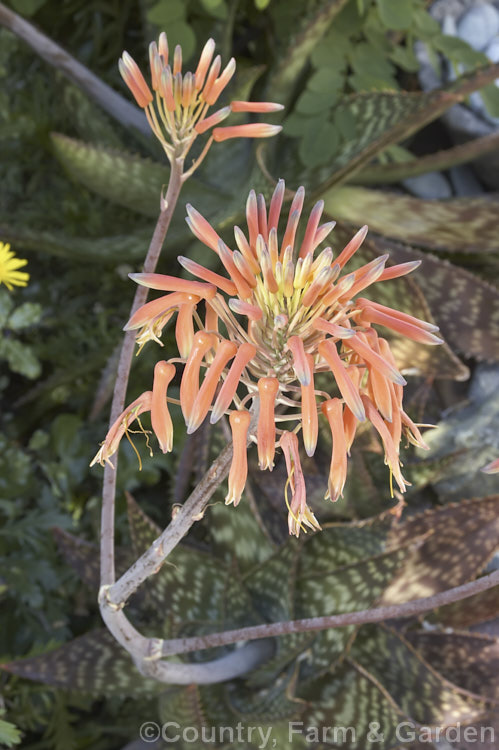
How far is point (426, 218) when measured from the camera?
1.17 meters

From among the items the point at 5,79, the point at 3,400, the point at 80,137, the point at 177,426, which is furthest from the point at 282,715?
the point at 5,79

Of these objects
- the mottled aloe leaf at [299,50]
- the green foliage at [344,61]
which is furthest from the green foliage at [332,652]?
the mottled aloe leaf at [299,50]

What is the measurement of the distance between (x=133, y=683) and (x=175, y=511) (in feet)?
1.50

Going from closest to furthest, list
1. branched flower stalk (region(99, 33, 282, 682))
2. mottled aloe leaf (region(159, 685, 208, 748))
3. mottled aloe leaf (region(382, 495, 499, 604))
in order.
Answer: branched flower stalk (region(99, 33, 282, 682))
mottled aloe leaf (region(159, 685, 208, 748))
mottled aloe leaf (region(382, 495, 499, 604))

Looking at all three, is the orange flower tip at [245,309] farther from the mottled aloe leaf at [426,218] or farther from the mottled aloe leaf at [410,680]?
the mottled aloe leaf at [426,218]

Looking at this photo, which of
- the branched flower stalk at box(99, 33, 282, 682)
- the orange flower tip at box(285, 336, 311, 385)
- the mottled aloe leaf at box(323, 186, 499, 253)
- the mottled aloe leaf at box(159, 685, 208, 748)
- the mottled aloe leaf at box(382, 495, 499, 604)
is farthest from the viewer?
the mottled aloe leaf at box(323, 186, 499, 253)

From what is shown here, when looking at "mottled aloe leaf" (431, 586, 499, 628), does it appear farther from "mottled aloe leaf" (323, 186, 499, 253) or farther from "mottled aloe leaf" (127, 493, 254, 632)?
"mottled aloe leaf" (323, 186, 499, 253)

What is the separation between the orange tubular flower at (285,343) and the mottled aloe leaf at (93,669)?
507 mm

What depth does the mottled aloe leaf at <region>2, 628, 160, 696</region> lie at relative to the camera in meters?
0.88

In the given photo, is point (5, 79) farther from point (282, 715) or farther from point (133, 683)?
point (282, 715)

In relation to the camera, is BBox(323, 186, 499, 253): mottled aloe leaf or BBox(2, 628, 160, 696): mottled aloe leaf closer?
BBox(2, 628, 160, 696): mottled aloe leaf

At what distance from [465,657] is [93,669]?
1.49ft

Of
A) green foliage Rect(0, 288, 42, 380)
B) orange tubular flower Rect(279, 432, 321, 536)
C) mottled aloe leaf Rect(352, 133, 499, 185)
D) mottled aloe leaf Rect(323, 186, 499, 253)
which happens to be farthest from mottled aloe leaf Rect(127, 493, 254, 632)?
mottled aloe leaf Rect(352, 133, 499, 185)

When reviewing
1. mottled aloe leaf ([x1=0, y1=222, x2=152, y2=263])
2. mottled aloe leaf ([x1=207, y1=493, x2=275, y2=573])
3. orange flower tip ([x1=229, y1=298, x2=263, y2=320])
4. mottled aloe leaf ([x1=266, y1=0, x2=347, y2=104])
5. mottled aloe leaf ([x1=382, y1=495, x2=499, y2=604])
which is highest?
mottled aloe leaf ([x1=266, y1=0, x2=347, y2=104])
